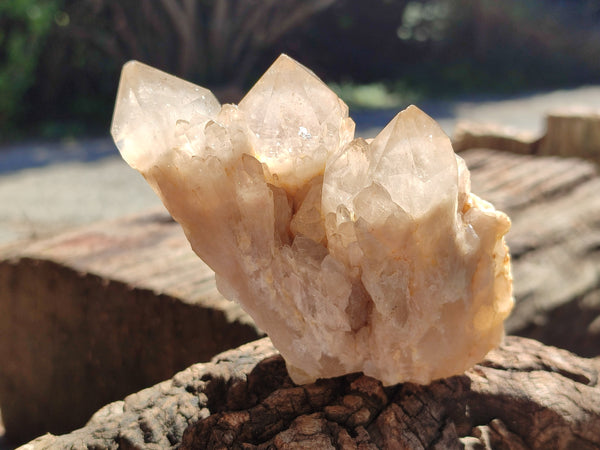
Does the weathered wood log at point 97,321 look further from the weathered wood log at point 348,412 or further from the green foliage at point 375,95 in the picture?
the green foliage at point 375,95

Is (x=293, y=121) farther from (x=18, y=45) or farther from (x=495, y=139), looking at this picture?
(x=18, y=45)

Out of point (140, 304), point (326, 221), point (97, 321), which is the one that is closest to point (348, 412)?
point (326, 221)

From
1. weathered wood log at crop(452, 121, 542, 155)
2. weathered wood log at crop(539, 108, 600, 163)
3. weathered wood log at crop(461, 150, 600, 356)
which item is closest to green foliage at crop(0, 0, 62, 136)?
weathered wood log at crop(452, 121, 542, 155)

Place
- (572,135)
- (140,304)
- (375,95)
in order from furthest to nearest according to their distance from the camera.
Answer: (375,95) → (572,135) → (140,304)

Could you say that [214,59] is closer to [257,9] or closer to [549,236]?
[257,9]

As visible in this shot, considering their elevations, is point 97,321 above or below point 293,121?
below

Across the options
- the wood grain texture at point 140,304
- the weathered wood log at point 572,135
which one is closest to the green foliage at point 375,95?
the weathered wood log at point 572,135
